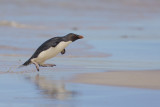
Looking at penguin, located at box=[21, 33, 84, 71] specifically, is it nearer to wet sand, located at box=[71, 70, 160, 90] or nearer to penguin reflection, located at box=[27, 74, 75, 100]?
wet sand, located at box=[71, 70, 160, 90]

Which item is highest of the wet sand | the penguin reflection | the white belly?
the white belly

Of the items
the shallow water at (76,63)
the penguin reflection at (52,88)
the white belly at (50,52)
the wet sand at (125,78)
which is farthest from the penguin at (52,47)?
the penguin reflection at (52,88)

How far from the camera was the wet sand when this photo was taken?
29.3 feet

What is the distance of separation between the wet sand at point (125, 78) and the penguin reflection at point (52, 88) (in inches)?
17.8

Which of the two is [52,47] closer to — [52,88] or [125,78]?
[125,78]

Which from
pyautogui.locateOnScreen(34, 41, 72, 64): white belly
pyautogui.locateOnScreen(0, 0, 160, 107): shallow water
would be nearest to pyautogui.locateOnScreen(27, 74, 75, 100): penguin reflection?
pyautogui.locateOnScreen(0, 0, 160, 107): shallow water

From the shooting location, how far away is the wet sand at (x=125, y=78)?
8.92 meters

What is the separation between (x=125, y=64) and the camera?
11758 millimetres

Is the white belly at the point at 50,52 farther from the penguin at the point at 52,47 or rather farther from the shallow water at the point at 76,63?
the shallow water at the point at 76,63

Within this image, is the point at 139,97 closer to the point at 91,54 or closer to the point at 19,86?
the point at 19,86

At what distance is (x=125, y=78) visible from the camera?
9.65m

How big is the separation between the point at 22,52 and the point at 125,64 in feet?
9.71

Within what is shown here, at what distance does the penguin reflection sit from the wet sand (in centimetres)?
45

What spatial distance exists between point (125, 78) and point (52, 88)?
5.22 ft
